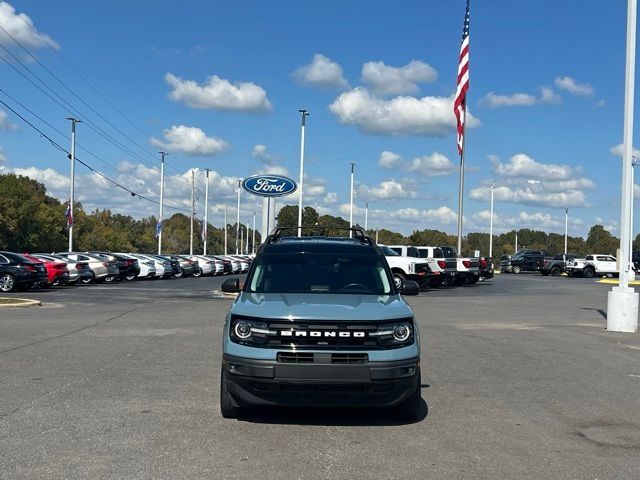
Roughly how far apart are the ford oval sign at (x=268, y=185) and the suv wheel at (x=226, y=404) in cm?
3110

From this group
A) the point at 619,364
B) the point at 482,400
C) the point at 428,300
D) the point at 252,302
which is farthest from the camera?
the point at 428,300

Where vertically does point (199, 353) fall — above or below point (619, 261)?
below

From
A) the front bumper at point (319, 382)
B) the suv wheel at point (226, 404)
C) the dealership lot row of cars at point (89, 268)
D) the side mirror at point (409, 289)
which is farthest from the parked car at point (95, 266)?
the front bumper at point (319, 382)

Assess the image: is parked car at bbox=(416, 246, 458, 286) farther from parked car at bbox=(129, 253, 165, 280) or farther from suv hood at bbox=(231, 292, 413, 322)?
suv hood at bbox=(231, 292, 413, 322)

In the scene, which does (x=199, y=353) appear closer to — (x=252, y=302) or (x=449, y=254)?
(x=252, y=302)

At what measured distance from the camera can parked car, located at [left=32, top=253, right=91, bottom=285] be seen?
33.4m

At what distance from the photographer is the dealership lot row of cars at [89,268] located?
28.4 metres

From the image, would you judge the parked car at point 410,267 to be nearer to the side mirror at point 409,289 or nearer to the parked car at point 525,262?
the side mirror at point 409,289

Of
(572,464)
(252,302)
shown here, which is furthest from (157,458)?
(572,464)

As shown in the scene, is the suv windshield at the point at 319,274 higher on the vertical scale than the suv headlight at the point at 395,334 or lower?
higher

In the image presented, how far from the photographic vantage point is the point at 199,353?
1212 cm

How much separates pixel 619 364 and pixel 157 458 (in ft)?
27.1

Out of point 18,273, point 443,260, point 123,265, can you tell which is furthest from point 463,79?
point 18,273

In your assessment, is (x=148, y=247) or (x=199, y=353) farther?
(x=148, y=247)
